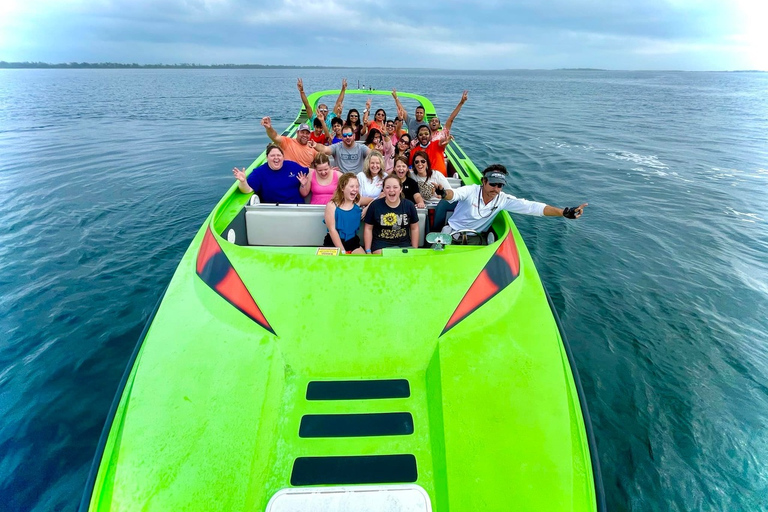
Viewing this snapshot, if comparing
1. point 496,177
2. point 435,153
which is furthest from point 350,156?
point 496,177

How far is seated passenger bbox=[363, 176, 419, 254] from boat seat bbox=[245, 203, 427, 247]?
31 cm

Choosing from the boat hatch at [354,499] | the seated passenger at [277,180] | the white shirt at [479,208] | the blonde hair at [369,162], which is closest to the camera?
the boat hatch at [354,499]

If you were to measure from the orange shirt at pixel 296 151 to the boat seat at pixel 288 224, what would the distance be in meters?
1.67

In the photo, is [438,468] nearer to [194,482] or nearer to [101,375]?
[194,482]

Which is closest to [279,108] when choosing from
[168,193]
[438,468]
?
[168,193]

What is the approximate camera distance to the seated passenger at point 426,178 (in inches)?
176

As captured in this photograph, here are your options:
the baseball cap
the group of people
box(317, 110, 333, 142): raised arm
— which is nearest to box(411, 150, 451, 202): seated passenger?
the group of people

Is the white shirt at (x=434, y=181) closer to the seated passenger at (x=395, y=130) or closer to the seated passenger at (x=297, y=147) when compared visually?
the seated passenger at (x=297, y=147)

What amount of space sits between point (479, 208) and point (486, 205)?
78 mm

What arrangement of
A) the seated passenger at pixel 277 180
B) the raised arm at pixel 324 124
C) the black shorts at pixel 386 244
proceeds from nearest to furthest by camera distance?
the black shorts at pixel 386 244, the seated passenger at pixel 277 180, the raised arm at pixel 324 124

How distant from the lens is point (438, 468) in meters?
1.91

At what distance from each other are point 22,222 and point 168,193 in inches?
101

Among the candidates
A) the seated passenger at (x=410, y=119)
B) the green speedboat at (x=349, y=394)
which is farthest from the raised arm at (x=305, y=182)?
the seated passenger at (x=410, y=119)

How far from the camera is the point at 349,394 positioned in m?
2.26
